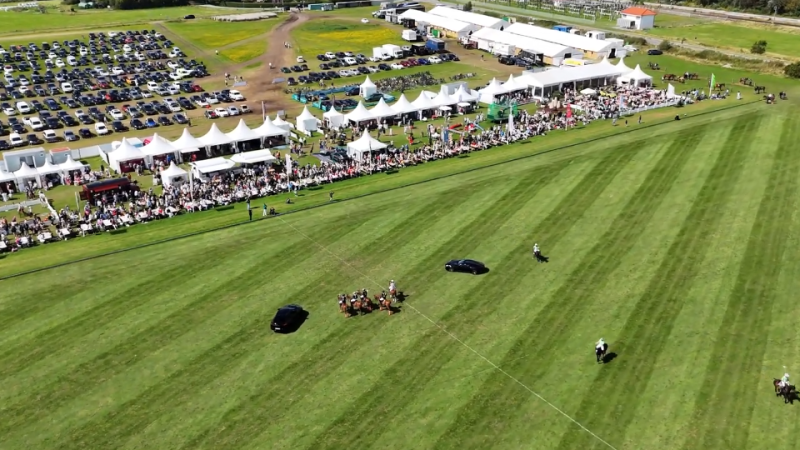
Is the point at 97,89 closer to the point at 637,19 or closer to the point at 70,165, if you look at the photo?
the point at 70,165

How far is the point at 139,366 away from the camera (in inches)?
1615

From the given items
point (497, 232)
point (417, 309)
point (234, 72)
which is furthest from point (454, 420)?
point (234, 72)

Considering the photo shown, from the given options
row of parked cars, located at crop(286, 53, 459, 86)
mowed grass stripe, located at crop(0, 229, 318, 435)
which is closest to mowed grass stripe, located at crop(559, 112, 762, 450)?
mowed grass stripe, located at crop(0, 229, 318, 435)

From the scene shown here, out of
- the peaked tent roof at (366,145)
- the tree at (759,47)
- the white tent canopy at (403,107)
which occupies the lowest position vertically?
the peaked tent roof at (366,145)

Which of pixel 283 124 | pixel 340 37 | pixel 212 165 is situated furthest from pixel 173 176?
pixel 340 37

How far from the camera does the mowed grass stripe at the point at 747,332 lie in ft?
118

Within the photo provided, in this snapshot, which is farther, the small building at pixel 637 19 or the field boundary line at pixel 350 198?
the small building at pixel 637 19

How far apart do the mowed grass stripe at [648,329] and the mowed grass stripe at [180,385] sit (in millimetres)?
16150

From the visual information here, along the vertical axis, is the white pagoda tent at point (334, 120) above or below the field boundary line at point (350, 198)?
above

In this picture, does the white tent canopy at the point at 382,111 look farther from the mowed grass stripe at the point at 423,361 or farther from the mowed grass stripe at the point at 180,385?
the mowed grass stripe at the point at 180,385

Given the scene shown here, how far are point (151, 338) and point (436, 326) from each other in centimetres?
1837

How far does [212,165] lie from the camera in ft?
228

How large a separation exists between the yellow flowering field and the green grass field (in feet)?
247

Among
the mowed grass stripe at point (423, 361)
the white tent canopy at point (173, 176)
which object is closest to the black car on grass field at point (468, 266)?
the mowed grass stripe at point (423, 361)
